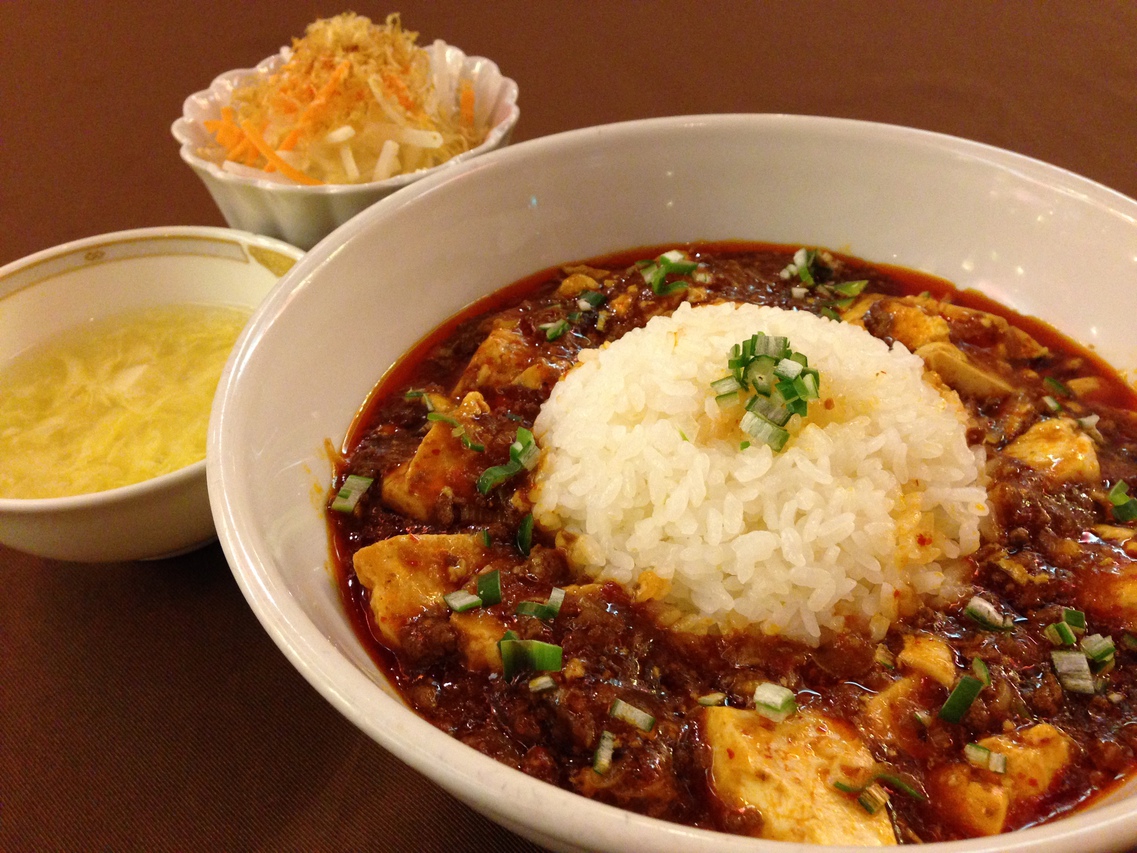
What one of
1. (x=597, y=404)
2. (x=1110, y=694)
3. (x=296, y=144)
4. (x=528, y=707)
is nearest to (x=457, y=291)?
(x=597, y=404)

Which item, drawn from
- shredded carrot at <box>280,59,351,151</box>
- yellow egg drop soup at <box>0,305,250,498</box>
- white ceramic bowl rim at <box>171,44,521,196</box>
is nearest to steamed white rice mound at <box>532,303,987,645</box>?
white ceramic bowl rim at <box>171,44,521,196</box>

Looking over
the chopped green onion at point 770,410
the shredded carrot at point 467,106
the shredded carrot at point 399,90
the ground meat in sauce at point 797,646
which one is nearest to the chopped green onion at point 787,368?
the chopped green onion at point 770,410

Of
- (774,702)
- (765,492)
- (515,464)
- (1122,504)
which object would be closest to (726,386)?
(765,492)

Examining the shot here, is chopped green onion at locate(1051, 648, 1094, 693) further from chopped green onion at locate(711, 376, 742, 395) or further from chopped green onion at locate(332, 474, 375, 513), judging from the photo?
chopped green onion at locate(332, 474, 375, 513)

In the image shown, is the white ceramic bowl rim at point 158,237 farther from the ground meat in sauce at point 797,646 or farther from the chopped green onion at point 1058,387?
the chopped green onion at point 1058,387

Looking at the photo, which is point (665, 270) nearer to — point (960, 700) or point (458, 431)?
point (458, 431)
